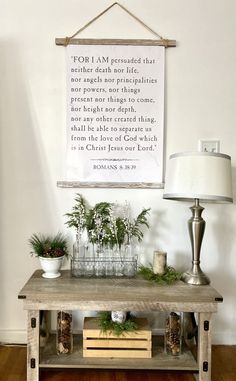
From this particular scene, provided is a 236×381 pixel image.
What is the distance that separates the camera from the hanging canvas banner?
6.44 feet

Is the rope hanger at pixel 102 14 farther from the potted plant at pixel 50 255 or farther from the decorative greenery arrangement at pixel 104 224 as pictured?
the potted plant at pixel 50 255

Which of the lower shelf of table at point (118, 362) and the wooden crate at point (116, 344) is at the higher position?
the wooden crate at point (116, 344)

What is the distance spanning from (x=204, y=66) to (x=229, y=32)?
9.6 inches

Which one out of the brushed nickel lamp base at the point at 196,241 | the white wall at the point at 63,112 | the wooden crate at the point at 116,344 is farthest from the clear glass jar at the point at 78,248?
the brushed nickel lamp base at the point at 196,241

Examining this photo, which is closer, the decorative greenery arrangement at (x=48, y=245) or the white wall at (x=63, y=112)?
the decorative greenery arrangement at (x=48, y=245)

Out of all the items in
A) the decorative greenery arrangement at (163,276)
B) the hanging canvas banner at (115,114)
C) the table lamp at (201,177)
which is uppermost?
the hanging canvas banner at (115,114)

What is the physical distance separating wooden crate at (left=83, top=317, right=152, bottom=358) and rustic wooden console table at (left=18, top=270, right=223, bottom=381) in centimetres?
3

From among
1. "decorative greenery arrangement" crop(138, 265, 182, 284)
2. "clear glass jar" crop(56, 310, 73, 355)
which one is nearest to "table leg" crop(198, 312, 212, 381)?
"decorative greenery arrangement" crop(138, 265, 182, 284)

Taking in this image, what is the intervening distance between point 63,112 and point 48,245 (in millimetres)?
760

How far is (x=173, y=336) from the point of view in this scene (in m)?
1.72

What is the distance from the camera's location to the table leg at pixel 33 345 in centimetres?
156

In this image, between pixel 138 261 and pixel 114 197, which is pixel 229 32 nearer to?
pixel 114 197

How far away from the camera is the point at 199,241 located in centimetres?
175

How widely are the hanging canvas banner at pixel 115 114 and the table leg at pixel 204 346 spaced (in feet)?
2.51
